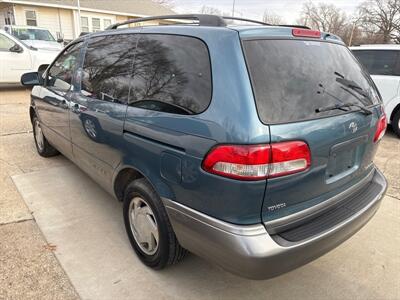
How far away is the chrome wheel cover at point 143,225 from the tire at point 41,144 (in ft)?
8.39

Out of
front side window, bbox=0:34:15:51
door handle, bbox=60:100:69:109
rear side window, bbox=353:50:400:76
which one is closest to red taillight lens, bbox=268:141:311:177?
door handle, bbox=60:100:69:109

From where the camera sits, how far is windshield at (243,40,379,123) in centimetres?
181

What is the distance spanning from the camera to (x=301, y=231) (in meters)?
1.95

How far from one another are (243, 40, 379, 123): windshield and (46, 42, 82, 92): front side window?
2.26 meters

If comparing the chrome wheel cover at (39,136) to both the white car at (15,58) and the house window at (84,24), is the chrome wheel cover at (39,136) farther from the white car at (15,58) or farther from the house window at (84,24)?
the house window at (84,24)

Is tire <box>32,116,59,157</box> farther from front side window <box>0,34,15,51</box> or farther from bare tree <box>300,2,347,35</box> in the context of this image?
bare tree <box>300,2,347,35</box>

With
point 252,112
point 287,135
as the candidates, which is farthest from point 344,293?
point 252,112

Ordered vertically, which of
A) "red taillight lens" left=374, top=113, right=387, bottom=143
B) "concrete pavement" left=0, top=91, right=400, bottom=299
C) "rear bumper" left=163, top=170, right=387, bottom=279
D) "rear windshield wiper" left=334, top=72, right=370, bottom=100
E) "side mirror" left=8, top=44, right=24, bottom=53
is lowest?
"concrete pavement" left=0, top=91, right=400, bottom=299

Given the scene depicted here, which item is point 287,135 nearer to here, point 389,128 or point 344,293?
point 344,293

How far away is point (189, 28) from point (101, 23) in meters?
24.8

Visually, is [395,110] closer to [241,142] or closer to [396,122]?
[396,122]

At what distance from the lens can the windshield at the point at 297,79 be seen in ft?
5.94

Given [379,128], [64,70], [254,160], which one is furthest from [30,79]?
[379,128]

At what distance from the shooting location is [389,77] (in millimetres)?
6430
